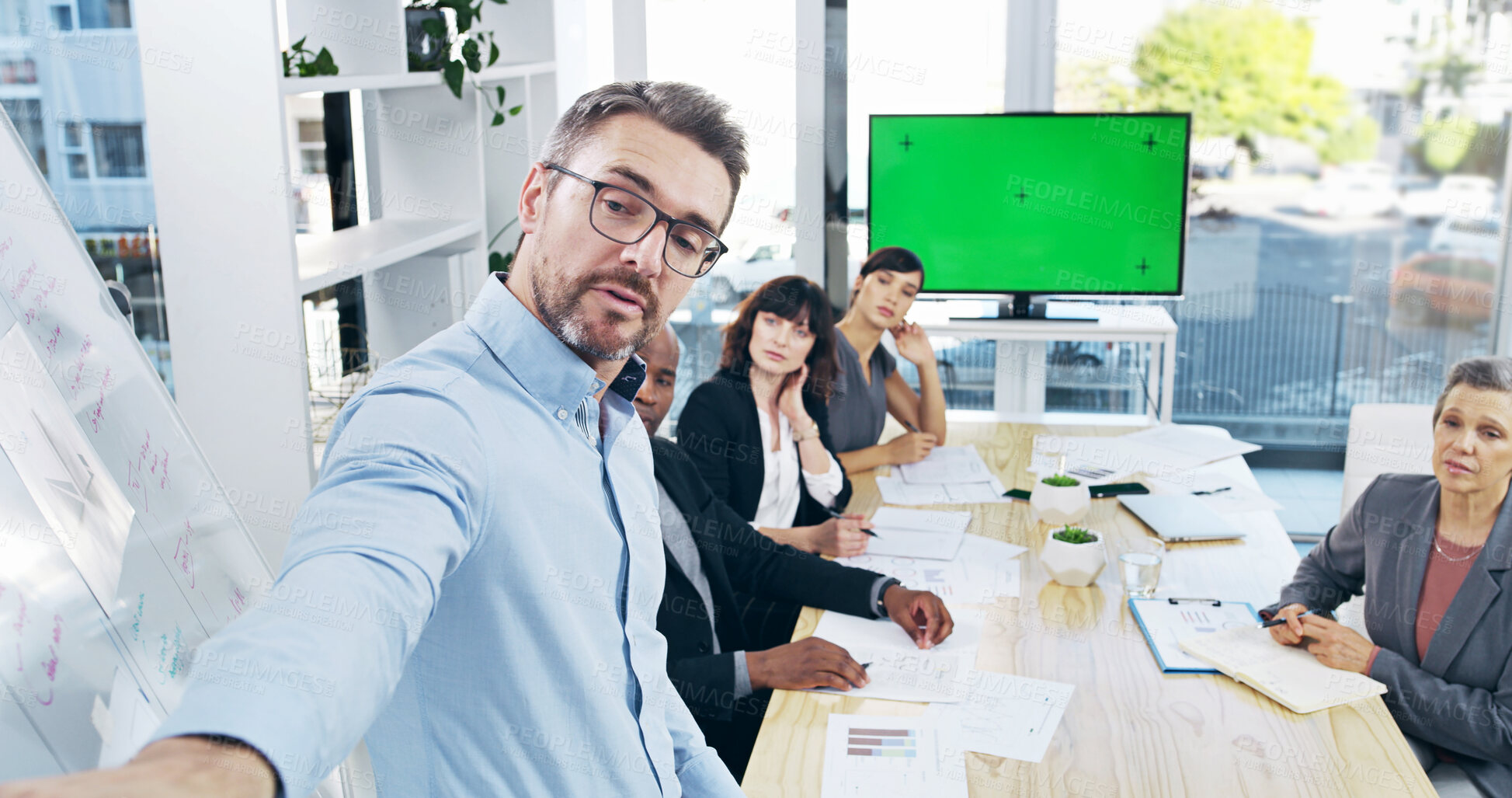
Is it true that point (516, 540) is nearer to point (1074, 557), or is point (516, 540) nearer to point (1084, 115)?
point (1074, 557)

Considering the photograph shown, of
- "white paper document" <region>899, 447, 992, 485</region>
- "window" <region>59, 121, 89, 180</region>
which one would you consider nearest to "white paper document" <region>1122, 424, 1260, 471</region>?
"white paper document" <region>899, 447, 992, 485</region>

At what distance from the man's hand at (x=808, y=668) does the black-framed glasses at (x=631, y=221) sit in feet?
2.68

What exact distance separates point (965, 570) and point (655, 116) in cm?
132

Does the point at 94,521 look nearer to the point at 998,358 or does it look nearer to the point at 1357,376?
the point at 998,358

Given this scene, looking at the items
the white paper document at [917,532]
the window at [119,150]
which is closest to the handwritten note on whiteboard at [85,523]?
the window at [119,150]

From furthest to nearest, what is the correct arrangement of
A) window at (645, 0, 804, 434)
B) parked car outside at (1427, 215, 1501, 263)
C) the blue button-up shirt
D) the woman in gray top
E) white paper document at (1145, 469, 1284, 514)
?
window at (645, 0, 804, 434)
parked car outside at (1427, 215, 1501, 263)
the woman in gray top
white paper document at (1145, 469, 1284, 514)
the blue button-up shirt

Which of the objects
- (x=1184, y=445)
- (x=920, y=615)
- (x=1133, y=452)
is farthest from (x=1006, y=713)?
(x=1184, y=445)

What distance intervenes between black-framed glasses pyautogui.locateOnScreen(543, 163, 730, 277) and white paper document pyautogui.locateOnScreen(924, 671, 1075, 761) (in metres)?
0.82

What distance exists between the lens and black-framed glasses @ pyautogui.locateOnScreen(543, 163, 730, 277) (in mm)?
975

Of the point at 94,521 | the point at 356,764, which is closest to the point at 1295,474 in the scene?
the point at 356,764

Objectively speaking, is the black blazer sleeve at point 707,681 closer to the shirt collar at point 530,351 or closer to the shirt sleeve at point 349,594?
the shirt collar at point 530,351

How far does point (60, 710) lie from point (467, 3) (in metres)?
2.18

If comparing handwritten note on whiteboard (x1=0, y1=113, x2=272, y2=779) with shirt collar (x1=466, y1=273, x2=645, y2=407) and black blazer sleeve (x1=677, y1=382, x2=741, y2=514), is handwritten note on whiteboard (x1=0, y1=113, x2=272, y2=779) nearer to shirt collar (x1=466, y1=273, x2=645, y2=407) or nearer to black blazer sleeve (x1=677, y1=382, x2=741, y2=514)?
shirt collar (x1=466, y1=273, x2=645, y2=407)

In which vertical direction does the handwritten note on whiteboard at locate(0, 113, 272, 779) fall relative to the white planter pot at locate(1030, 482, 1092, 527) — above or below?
above
